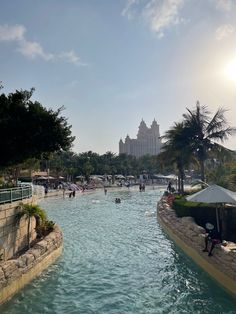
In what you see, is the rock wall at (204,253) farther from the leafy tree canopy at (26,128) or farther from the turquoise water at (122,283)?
the leafy tree canopy at (26,128)

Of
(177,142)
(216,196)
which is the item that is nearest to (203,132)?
(177,142)

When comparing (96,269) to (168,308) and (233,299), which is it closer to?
(168,308)

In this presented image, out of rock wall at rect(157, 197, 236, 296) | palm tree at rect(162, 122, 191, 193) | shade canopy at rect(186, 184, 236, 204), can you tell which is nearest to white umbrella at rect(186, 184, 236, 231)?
shade canopy at rect(186, 184, 236, 204)

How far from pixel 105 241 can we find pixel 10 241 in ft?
26.9

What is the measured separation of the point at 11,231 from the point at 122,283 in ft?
18.8

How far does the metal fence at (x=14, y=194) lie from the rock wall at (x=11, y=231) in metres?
0.24

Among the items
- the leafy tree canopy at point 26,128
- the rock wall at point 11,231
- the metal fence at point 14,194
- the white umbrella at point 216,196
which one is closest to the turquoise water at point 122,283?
the rock wall at point 11,231

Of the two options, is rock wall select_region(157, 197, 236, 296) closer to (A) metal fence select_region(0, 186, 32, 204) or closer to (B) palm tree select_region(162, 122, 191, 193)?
(A) metal fence select_region(0, 186, 32, 204)

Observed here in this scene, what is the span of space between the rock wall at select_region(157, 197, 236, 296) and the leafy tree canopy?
29.3 feet

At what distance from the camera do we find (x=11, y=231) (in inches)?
629

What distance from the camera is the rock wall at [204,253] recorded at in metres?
13.0

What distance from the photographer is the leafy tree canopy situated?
62.7 feet

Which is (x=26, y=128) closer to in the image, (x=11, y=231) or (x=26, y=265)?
(x=11, y=231)

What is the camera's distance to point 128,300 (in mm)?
12523
